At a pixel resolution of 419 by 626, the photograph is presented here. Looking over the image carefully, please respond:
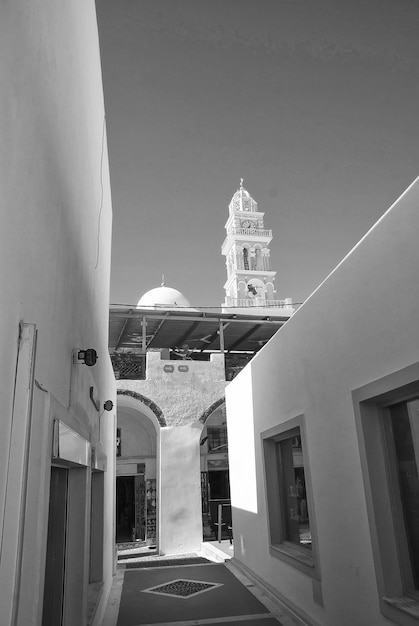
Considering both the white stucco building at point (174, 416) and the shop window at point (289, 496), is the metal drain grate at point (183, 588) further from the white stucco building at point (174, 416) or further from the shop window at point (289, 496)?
the white stucco building at point (174, 416)

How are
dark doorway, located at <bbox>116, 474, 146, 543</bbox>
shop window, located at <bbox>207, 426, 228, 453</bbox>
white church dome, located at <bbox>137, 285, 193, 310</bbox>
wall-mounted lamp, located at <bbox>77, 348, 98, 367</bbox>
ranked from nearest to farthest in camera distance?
wall-mounted lamp, located at <bbox>77, 348, 98, 367</bbox> < dark doorway, located at <bbox>116, 474, 146, 543</bbox> < shop window, located at <bbox>207, 426, 228, 453</bbox> < white church dome, located at <bbox>137, 285, 193, 310</bbox>

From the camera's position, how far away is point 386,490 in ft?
11.9

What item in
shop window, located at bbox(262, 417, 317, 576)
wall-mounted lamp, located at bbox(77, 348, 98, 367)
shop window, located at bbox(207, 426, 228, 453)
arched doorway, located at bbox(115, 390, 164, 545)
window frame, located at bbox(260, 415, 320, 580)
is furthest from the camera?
shop window, located at bbox(207, 426, 228, 453)

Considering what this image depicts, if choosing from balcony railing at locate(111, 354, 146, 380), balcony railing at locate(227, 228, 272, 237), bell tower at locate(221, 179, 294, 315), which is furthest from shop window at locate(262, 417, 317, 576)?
balcony railing at locate(227, 228, 272, 237)

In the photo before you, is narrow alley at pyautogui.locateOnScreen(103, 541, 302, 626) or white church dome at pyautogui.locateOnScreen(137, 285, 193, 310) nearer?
narrow alley at pyautogui.locateOnScreen(103, 541, 302, 626)

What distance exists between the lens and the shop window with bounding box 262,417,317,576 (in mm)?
5252

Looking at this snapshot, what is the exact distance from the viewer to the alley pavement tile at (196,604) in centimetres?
554

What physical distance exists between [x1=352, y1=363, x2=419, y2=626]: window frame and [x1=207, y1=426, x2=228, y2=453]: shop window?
12.8 meters

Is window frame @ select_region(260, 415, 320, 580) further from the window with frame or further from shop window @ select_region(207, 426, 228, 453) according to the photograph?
shop window @ select_region(207, 426, 228, 453)

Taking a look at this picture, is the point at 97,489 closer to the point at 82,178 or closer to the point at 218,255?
the point at 82,178

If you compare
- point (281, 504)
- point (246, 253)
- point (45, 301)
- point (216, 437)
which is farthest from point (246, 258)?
point (45, 301)

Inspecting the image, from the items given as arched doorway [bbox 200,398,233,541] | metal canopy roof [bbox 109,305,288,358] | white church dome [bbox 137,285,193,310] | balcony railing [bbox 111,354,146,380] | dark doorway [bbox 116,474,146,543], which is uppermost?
white church dome [bbox 137,285,193,310]

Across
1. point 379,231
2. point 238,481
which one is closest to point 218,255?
point 238,481

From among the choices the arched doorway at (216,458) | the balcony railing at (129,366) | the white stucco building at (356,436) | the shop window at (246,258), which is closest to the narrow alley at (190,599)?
the white stucco building at (356,436)
